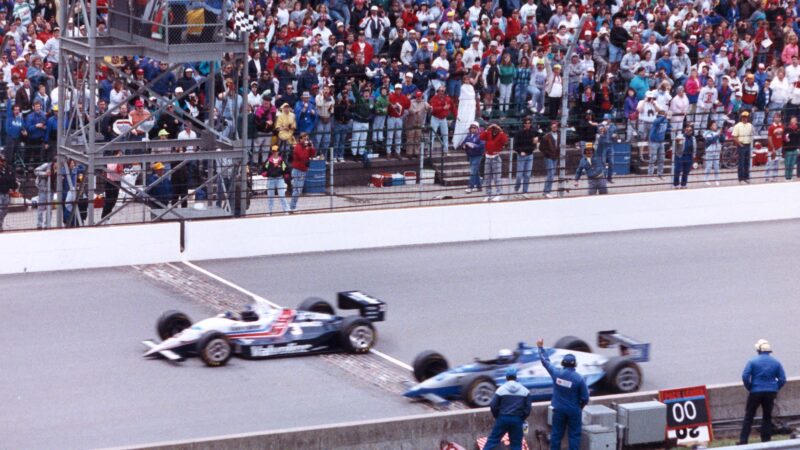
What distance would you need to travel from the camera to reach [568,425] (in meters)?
15.9

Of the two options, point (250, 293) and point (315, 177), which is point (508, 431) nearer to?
point (250, 293)

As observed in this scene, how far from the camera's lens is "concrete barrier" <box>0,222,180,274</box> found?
75.4 feet

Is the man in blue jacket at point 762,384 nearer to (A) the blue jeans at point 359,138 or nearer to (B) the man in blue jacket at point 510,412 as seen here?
(B) the man in blue jacket at point 510,412

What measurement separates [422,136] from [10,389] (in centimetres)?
1345

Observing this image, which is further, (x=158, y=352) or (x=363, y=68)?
(x=363, y=68)

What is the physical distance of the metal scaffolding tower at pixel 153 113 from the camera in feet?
80.0

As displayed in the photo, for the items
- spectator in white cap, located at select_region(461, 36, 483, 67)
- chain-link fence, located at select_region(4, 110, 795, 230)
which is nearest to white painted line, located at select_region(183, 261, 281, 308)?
chain-link fence, located at select_region(4, 110, 795, 230)

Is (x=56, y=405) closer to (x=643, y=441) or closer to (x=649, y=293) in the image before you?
(x=643, y=441)

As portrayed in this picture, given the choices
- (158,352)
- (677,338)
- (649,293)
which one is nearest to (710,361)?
(677,338)

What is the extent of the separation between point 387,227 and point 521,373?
8.26 metres

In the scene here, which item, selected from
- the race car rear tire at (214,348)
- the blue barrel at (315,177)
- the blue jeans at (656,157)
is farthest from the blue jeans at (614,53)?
the race car rear tire at (214,348)

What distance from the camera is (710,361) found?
775 inches

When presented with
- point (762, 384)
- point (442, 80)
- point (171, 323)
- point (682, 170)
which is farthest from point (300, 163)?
point (762, 384)

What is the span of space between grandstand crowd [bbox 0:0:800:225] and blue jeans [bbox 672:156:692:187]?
0.04m
